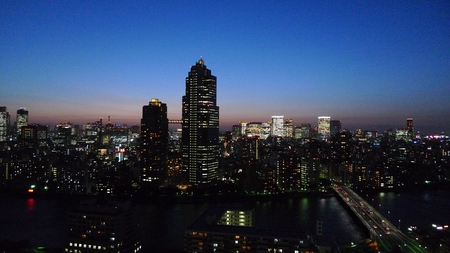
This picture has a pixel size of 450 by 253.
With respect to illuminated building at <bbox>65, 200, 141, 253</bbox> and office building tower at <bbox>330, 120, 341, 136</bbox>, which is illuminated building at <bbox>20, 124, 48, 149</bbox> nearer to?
illuminated building at <bbox>65, 200, 141, 253</bbox>

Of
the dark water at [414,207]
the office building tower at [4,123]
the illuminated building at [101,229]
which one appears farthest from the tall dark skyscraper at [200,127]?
the office building tower at [4,123]

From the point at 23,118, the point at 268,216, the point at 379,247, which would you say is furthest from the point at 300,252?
the point at 23,118

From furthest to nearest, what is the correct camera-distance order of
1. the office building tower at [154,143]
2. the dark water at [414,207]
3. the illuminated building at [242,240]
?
the office building tower at [154,143]
the dark water at [414,207]
the illuminated building at [242,240]

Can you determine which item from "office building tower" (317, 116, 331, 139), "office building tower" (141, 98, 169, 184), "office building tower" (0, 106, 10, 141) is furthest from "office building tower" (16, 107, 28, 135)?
"office building tower" (317, 116, 331, 139)

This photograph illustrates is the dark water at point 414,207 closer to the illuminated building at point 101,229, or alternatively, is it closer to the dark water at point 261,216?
the dark water at point 261,216

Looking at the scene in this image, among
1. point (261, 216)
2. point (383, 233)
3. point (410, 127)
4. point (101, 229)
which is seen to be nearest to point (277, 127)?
point (410, 127)

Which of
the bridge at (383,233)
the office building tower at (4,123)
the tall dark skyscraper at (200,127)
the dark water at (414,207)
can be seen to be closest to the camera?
the bridge at (383,233)
